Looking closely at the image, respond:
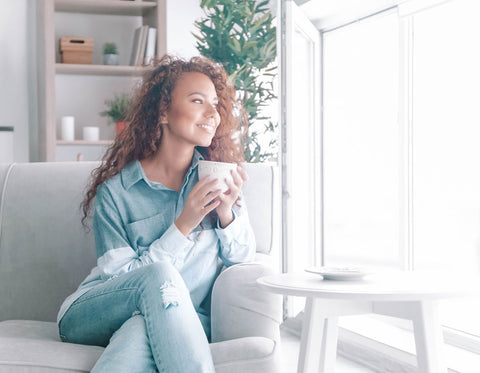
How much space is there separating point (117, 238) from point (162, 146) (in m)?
0.32

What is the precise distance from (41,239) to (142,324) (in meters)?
0.75

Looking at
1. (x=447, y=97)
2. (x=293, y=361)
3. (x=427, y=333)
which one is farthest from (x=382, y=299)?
(x=447, y=97)

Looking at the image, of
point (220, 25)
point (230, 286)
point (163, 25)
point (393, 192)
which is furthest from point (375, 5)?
point (393, 192)

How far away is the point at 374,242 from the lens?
8.30 meters

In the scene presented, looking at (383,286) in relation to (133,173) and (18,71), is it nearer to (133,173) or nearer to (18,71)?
(133,173)

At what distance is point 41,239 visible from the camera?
189 centimetres

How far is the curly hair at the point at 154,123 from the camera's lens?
5.70 feet

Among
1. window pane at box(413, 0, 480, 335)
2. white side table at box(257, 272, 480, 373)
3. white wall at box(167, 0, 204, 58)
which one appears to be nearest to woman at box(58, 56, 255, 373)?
white side table at box(257, 272, 480, 373)

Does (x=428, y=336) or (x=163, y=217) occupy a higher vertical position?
(x=163, y=217)

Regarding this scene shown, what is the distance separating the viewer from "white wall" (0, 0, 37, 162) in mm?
3898

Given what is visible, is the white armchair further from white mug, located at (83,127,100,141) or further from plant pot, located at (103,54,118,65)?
plant pot, located at (103,54,118,65)

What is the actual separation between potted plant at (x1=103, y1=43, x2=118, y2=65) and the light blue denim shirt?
2350mm

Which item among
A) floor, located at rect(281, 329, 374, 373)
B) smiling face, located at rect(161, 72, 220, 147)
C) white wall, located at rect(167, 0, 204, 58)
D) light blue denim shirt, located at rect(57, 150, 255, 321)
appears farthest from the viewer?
white wall, located at rect(167, 0, 204, 58)

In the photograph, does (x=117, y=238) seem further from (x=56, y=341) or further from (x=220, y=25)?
(x=220, y=25)
